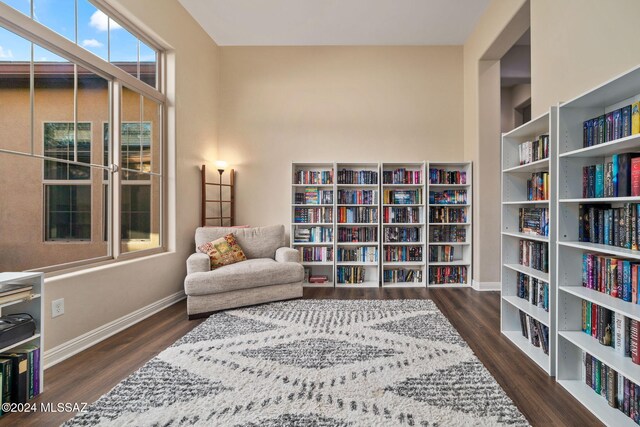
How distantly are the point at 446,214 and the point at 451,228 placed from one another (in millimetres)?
231

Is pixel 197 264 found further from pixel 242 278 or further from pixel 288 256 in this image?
pixel 288 256

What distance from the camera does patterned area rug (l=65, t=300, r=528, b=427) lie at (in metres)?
1.52

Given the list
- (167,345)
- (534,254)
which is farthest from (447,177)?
(167,345)

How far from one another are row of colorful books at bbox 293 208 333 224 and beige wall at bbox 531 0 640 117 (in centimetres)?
256

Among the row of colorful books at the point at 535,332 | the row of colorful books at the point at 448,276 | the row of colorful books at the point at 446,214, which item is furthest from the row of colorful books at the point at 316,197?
the row of colorful books at the point at 535,332

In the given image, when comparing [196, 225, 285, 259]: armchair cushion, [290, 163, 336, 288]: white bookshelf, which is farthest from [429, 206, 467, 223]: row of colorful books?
[196, 225, 285, 259]: armchair cushion

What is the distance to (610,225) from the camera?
1.70 metres

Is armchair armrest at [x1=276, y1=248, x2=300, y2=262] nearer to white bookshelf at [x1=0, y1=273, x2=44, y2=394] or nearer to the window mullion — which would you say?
the window mullion

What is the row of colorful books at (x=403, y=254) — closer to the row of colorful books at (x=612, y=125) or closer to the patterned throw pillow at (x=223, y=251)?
the patterned throw pillow at (x=223, y=251)

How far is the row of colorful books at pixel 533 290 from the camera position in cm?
220

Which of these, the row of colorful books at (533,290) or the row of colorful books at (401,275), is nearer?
the row of colorful books at (533,290)

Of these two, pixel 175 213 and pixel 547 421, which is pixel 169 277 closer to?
pixel 175 213

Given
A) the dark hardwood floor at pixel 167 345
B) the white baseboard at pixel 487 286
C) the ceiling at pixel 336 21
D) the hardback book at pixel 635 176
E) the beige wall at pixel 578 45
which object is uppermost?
the ceiling at pixel 336 21

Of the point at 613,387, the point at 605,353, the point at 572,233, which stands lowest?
the point at 613,387
